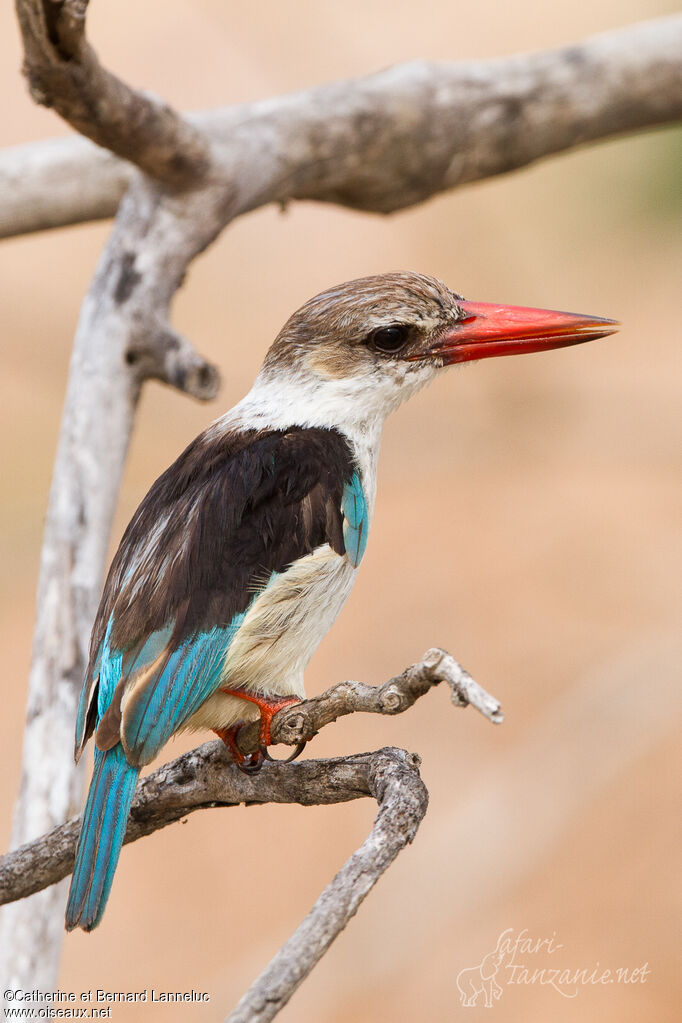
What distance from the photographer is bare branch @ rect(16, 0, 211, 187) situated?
2.19 metres

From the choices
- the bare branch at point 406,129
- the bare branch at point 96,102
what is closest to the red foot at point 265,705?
the bare branch at point 96,102

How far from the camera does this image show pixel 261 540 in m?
2.00

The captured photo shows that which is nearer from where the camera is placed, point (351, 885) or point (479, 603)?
point (351, 885)

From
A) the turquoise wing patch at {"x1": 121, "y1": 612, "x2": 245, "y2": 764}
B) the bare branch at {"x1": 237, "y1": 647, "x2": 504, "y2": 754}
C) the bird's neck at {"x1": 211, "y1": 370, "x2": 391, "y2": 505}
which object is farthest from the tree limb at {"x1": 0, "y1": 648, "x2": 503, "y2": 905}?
the bird's neck at {"x1": 211, "y1": 370, "x2": 391, "y2": 505}

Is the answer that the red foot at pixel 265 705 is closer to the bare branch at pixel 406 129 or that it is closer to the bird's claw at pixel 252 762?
the bird's claw at pixel 252 762

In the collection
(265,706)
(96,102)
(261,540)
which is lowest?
(265,706)

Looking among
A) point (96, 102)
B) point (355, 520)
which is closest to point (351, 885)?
point (355, 520)

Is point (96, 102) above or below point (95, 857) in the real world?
above

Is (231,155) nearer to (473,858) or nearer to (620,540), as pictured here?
(473,858)

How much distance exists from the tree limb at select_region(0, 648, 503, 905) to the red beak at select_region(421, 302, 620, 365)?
0.86 m

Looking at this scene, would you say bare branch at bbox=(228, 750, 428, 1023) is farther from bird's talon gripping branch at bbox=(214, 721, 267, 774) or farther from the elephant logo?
the elephant logo

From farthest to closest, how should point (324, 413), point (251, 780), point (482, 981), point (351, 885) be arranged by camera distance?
point (482, 981) < point (324, 413) < point (251, 780) < point (351, 885)

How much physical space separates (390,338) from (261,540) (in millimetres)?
575

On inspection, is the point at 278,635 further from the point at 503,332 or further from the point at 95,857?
the point at 503,332
